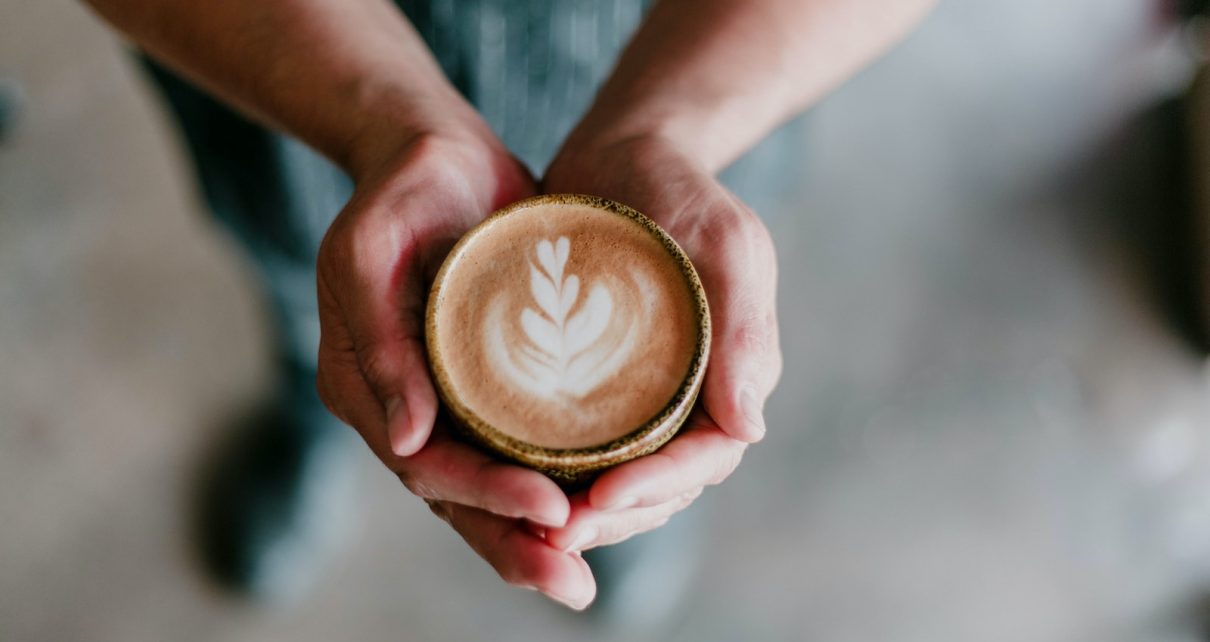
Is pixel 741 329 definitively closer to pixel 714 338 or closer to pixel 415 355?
pixel 714 338

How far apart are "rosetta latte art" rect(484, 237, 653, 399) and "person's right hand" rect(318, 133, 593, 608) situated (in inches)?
3.2

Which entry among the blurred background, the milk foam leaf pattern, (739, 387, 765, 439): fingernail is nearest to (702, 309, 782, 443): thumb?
(739, 387, 765, 439): fingernail

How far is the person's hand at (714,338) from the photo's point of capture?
77 centimetres

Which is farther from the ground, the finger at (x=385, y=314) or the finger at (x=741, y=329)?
the finger at (x=741, y=329)

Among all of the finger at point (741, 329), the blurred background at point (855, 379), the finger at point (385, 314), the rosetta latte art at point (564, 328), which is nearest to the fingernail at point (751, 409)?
the finger at point (741, 329)

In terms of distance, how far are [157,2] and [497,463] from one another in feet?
2.42

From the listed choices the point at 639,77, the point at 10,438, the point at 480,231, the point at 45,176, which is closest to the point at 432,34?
the point at 639,77

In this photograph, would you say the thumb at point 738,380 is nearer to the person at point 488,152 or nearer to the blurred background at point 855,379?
the person at point 488,152

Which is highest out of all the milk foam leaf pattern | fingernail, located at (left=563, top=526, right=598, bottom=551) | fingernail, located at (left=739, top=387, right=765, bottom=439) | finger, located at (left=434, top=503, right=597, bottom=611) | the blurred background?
fingernail, located at (left=739, top=387, right=765, bottom=439)

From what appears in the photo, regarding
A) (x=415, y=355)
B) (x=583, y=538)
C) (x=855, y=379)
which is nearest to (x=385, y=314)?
(x=415, y=355)

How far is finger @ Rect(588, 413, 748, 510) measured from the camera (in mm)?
740

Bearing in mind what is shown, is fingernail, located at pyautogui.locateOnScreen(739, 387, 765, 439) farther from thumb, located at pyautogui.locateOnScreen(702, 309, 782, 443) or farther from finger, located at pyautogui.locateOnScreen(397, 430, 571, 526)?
finger, located at pyautogui.locateOnScreen(397, 430, 571, 526)

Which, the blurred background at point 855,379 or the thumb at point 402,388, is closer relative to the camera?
the thumb at point 402,388

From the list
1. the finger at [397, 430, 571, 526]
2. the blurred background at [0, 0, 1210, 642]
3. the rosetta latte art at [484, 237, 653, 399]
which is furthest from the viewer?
the blurred background at [0, 0, 1210, 642]
